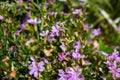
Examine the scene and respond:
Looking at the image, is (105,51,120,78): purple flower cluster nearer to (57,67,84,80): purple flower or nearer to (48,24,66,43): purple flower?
(57,67,84,80): purple flower

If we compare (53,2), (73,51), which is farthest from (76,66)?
(53,2)

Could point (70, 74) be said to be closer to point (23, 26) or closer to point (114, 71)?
point (114, 71)

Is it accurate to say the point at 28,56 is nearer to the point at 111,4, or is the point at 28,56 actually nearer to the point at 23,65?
the point at 23,65

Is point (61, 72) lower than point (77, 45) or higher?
lower

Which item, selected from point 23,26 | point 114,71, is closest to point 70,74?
point 114,71

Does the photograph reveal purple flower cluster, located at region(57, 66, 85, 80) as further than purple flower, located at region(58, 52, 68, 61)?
No

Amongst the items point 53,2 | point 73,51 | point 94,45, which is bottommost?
point 94,45

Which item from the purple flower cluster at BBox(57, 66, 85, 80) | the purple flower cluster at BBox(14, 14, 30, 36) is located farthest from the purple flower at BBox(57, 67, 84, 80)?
the purple flower cluster at BBox(14, 14, 30, 36)

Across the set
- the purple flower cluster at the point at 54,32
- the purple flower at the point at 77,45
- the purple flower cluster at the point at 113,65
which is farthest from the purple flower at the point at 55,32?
→ the purple flower cluster at the point at 113,65
